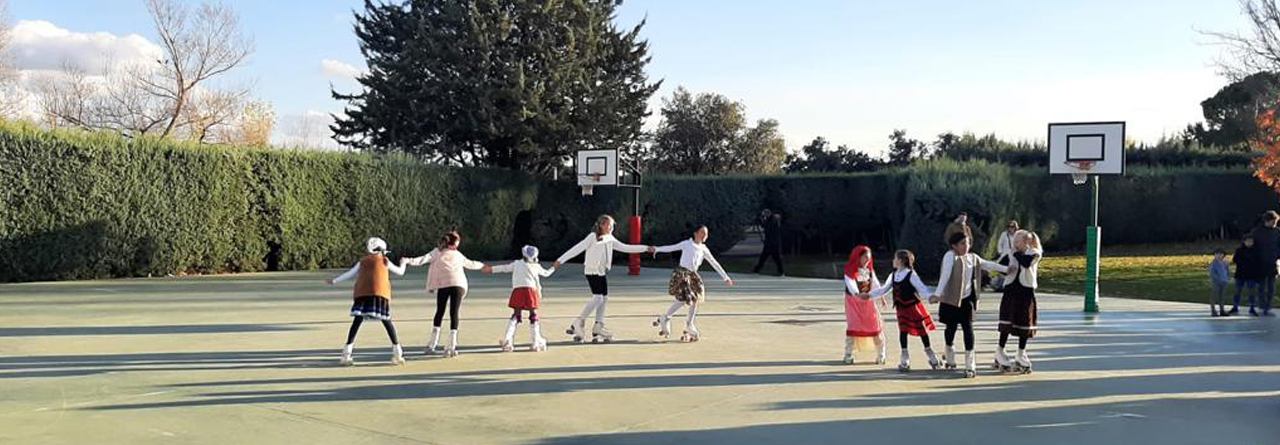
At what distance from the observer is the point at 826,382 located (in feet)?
28.7

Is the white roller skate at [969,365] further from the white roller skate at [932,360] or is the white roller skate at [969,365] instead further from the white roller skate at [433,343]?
the white roller skate at [433,343]

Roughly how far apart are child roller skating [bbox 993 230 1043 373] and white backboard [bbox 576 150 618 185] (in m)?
16.1

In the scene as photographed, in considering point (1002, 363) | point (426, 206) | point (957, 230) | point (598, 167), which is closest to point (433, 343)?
point (957, 230)

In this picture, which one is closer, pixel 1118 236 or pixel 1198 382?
pixel 1198 382

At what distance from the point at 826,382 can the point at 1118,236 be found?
2640 cm

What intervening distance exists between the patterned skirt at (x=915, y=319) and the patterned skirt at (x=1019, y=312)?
72cm

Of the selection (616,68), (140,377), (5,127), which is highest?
(616,68)

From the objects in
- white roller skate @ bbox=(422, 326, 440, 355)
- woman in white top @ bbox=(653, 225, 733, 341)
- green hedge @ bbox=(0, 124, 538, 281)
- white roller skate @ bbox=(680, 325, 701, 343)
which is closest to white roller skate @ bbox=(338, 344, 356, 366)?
white roller skate @ bbox=(422, 326, 440, 355)

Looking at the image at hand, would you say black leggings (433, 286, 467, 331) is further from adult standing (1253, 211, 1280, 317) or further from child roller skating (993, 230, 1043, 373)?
adult standing (1253, 211, 1280, 317)

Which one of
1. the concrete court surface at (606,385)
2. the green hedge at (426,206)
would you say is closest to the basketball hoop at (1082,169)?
the concrete court surface at (606,385)

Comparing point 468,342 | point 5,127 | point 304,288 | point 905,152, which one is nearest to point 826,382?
point 468,342

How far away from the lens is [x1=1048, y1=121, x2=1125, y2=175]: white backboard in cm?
1589

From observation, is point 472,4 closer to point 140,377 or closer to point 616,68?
point 616,68

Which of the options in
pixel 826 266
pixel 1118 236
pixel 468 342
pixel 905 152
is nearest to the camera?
pixel 468 342
